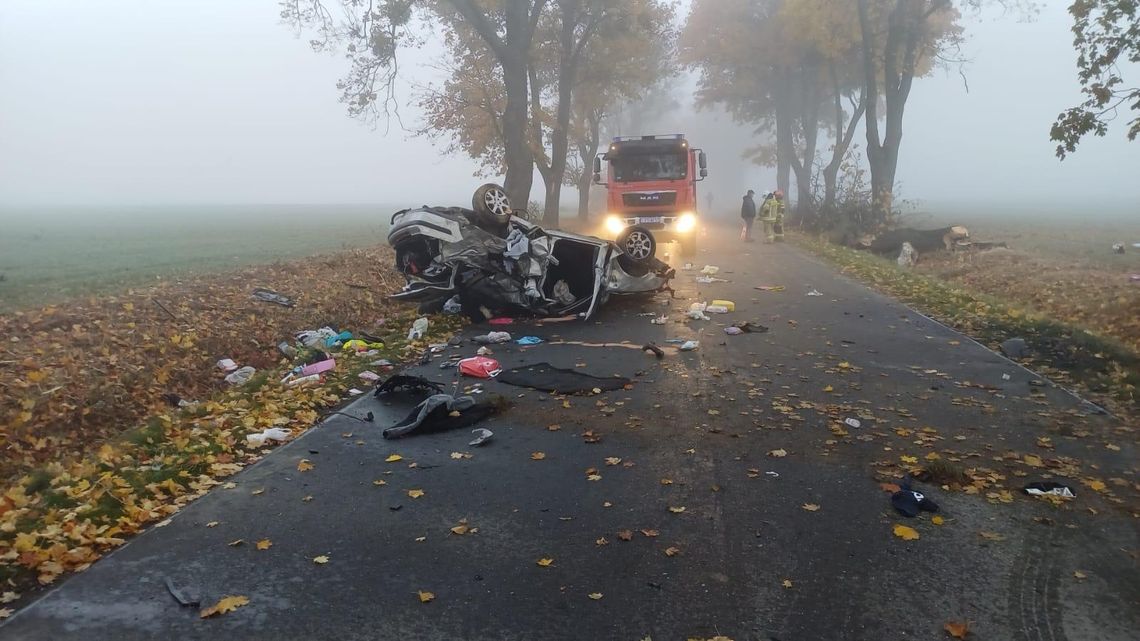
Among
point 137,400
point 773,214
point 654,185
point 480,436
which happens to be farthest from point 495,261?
point 773,214

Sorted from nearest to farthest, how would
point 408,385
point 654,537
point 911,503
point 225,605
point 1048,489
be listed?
point 225,605 → point 654,537 → point 911,503 → point 1048,489 → point 408,385

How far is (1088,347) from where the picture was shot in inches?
344

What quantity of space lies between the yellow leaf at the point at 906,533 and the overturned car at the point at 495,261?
738 centimetres

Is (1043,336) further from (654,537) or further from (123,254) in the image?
(123,254)

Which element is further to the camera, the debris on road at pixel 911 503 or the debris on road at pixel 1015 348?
the debris on road at pixel 1015 348

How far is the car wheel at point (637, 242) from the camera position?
13289 mm

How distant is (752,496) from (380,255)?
51.4 feet

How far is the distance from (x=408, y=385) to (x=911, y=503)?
4.66 metres

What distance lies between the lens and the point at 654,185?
19922 millimetres

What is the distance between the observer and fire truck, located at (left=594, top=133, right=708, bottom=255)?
65.2 feet

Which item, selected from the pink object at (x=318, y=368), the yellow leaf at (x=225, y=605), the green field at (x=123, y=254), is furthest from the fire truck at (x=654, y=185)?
the yellow leaf at (x=225, y=605)

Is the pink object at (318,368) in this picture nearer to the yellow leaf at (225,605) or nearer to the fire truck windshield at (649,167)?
the yellow leaf at (225,605)

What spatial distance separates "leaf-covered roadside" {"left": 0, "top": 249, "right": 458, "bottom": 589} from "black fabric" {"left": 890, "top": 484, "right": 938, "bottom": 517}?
4517 millimetres

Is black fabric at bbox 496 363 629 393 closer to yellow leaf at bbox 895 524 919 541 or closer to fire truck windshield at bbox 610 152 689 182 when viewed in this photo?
yellow leaf at bbox 895 524 919 541
